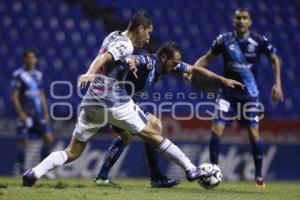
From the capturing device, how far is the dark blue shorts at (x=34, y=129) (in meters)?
11.9

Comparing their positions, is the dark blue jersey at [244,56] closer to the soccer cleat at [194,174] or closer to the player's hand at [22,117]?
the soccer cleat at [194,174]

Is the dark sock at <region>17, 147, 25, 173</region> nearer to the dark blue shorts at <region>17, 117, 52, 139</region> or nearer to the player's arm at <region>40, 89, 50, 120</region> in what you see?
the dark blue shorts at <region>17, 117, 52, 139</region>

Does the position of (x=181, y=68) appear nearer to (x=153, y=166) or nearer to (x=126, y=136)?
(x=126, y=136)

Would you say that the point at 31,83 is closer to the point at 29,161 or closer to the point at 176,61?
the point at 29,161

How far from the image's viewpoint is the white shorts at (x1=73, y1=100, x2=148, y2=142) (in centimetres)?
732

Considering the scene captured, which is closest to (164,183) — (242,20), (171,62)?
(171,62)

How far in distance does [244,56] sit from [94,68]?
3401mm

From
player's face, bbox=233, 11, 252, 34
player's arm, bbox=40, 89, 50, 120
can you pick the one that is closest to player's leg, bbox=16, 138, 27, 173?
player's arm, bbox=40, 89, 50, 120

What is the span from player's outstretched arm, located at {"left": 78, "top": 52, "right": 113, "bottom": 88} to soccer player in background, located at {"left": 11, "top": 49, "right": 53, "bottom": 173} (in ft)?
17.3

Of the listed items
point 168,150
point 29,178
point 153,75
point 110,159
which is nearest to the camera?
point 29,178

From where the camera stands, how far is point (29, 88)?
12523mm

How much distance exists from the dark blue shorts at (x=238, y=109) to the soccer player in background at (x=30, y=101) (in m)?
3.60

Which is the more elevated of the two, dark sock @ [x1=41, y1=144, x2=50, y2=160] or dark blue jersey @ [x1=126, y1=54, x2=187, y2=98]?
dark blue jersey @ [x1=126, y1=54, x2=187, y2=98]

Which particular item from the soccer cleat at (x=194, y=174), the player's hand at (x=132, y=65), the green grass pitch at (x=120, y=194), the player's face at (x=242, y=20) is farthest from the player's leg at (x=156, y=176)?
the player's face at (x=242, y=20)
